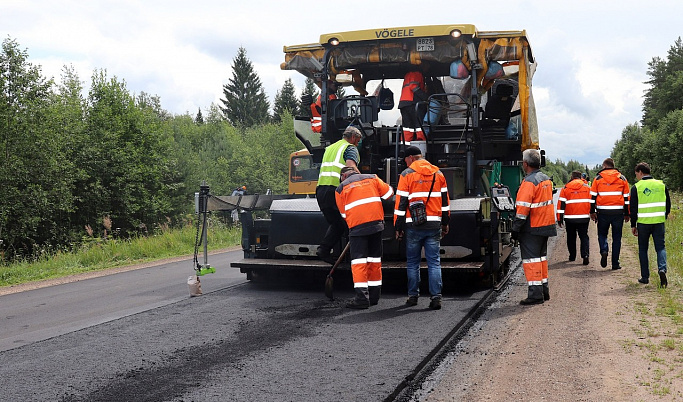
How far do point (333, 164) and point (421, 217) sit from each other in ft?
4.13

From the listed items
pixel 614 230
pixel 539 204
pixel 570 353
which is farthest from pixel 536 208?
pixel 614 230

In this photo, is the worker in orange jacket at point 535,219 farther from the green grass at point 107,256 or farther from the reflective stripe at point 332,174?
the green grass at point 107,256

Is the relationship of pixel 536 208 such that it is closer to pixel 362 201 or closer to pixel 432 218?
pixel 432 218

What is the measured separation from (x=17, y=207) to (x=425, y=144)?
17.3 metres

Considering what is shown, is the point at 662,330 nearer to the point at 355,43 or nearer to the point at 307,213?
the point at 307,213

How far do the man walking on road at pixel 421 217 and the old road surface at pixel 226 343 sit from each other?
44 cm

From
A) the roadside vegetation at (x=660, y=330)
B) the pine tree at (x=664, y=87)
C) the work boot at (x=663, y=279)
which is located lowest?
the roadside vegetation at (x=660, y=330)

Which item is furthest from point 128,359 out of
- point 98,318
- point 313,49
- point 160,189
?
point 160,189

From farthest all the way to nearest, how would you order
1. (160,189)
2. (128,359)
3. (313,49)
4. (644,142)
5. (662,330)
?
(644,142) < (160,189) < (313,49) < (662,330) < (128,359)

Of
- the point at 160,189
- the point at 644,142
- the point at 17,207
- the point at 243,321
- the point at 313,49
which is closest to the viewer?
the point at 243,321

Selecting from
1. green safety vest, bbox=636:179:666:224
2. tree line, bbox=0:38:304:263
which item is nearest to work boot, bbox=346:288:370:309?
green safety vest, bbox=636:179:666:224

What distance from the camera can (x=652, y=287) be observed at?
8570 mm

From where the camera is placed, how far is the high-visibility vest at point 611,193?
1073cm

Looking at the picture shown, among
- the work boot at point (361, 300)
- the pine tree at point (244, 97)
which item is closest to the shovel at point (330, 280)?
the work boot at point (361, 300)
